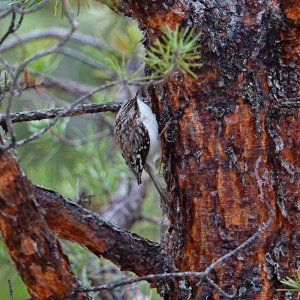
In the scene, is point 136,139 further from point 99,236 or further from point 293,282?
point 293,282

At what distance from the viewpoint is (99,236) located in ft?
7.46

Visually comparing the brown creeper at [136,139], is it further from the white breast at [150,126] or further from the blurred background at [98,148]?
the blurred background at [98,148]

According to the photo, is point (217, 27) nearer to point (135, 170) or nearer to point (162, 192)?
point (162, 192)

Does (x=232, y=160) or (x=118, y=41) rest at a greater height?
(x=118, y=41)

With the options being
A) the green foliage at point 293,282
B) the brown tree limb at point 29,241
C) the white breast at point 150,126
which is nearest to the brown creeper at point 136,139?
the white breast at point 150,126

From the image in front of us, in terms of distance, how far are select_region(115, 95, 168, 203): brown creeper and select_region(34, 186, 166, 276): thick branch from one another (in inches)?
26.2

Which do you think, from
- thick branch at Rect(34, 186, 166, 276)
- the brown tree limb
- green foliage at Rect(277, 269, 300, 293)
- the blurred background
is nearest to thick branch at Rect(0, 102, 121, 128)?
thick branch at Rect(34, 186, 166, 276)

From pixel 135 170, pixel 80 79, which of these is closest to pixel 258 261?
pixel 135 170

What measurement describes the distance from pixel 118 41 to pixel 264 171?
187 cm

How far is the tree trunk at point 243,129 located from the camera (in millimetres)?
2154

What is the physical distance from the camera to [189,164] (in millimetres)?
2225

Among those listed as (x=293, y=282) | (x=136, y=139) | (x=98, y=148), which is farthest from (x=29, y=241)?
(x=98, y=148)

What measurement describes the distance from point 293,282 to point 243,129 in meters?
0.48

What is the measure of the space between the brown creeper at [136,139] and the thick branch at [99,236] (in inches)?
26.2
